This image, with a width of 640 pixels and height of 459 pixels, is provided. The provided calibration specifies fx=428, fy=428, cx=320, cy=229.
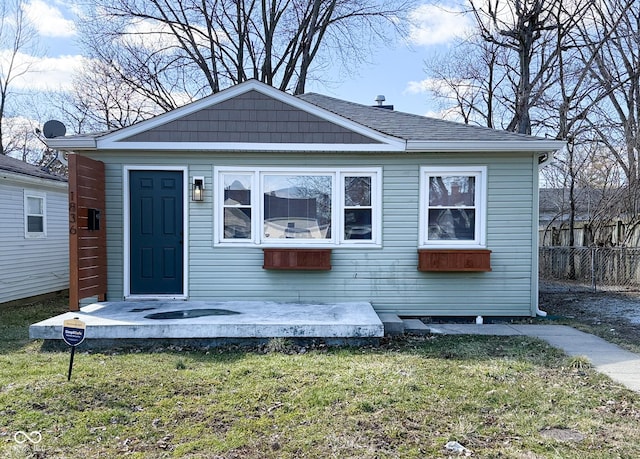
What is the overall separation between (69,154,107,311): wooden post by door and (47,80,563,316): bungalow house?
0.42 ft

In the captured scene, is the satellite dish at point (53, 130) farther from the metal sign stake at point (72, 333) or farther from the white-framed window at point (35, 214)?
the metal sign stake at point (72, 333)

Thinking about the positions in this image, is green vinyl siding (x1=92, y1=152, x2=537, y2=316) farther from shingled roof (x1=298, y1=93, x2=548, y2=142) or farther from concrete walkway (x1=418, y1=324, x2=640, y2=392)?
concrete walkway (x1=418, y1=324, x2=640, y2=392)

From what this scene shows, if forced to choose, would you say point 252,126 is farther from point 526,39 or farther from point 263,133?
point 526,39

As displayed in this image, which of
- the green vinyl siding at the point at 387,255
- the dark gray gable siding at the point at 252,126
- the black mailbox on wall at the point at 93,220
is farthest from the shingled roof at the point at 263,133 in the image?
the black mailbox on wall at the point at 93,220

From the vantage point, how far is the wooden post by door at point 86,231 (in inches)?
224

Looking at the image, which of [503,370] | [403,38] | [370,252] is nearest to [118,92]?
[403,38]

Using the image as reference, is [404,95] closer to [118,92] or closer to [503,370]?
[118,92]

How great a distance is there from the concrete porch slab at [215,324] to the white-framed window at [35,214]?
14.5 feet

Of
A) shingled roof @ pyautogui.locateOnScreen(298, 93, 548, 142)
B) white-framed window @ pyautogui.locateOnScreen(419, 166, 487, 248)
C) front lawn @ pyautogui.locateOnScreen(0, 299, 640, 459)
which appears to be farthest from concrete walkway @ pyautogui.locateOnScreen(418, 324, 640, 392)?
shingled roof @ pyautogui.locateOnScreen(298, 93, 548, 142)

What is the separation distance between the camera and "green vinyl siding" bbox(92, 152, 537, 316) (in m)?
6.61

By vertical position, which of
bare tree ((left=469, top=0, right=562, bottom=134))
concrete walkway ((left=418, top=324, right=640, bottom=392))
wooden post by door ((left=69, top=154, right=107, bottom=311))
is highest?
bare tree ((left=469, top=0, right=562, bottom=134))

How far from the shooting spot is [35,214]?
365 inches

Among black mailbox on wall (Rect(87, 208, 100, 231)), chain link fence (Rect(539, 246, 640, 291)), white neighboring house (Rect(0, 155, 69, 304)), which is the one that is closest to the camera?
black mailbox on wall (Rect(87, 208, 100, 231))

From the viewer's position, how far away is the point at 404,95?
1708cm
